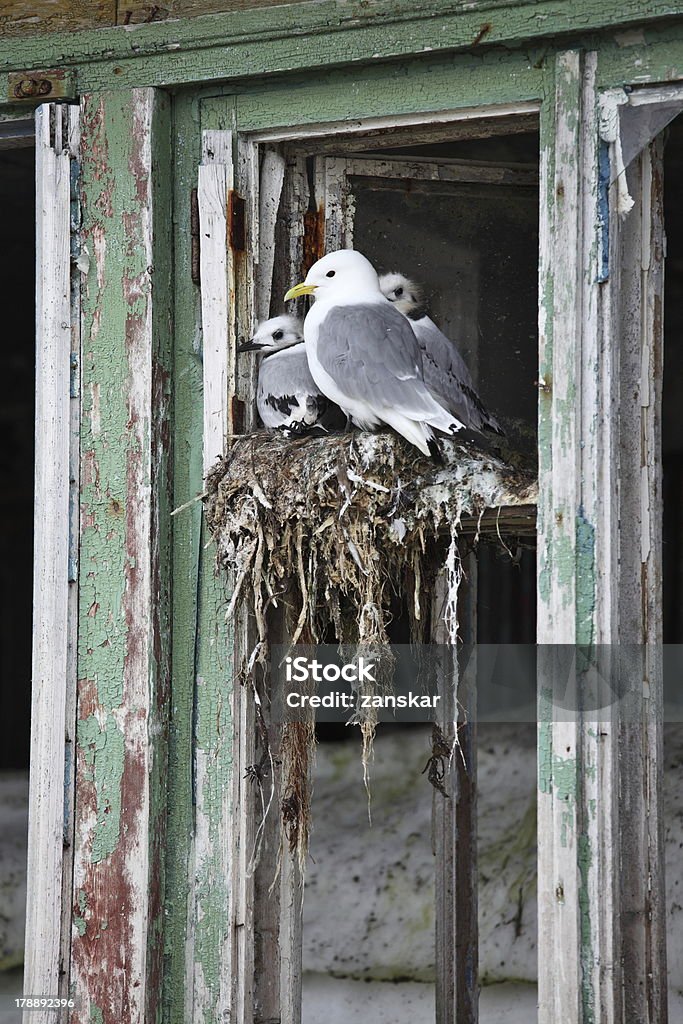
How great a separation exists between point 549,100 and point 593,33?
0.15 metres

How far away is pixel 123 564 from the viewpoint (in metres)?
2.83

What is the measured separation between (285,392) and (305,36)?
2.41ft

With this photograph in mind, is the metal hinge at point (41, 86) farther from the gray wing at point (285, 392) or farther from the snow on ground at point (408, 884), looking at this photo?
the snow on ground at point (408, 884)

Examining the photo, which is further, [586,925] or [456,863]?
[456,863]

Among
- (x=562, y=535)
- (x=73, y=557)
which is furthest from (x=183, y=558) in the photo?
(x=562, y=535)

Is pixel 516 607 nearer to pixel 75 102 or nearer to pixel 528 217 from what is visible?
pixel 528 217

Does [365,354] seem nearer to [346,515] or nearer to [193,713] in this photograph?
[346,515]

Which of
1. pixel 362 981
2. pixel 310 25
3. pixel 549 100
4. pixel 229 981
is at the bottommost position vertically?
pixel 362 981

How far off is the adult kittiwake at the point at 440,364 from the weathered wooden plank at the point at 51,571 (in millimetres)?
772

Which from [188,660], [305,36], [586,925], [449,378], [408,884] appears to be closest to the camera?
[586,925]

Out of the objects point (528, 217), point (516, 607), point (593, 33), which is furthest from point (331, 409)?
point (516, 607)

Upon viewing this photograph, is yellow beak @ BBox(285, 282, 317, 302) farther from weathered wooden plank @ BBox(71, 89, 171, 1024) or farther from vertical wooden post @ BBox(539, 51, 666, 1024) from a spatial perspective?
vertical wooden post @ BBox(539, 51, 666, 1024)

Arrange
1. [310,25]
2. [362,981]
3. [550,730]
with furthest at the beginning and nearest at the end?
[362,981], [310,25], [550,730]

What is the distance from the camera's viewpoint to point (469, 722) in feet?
10.4
